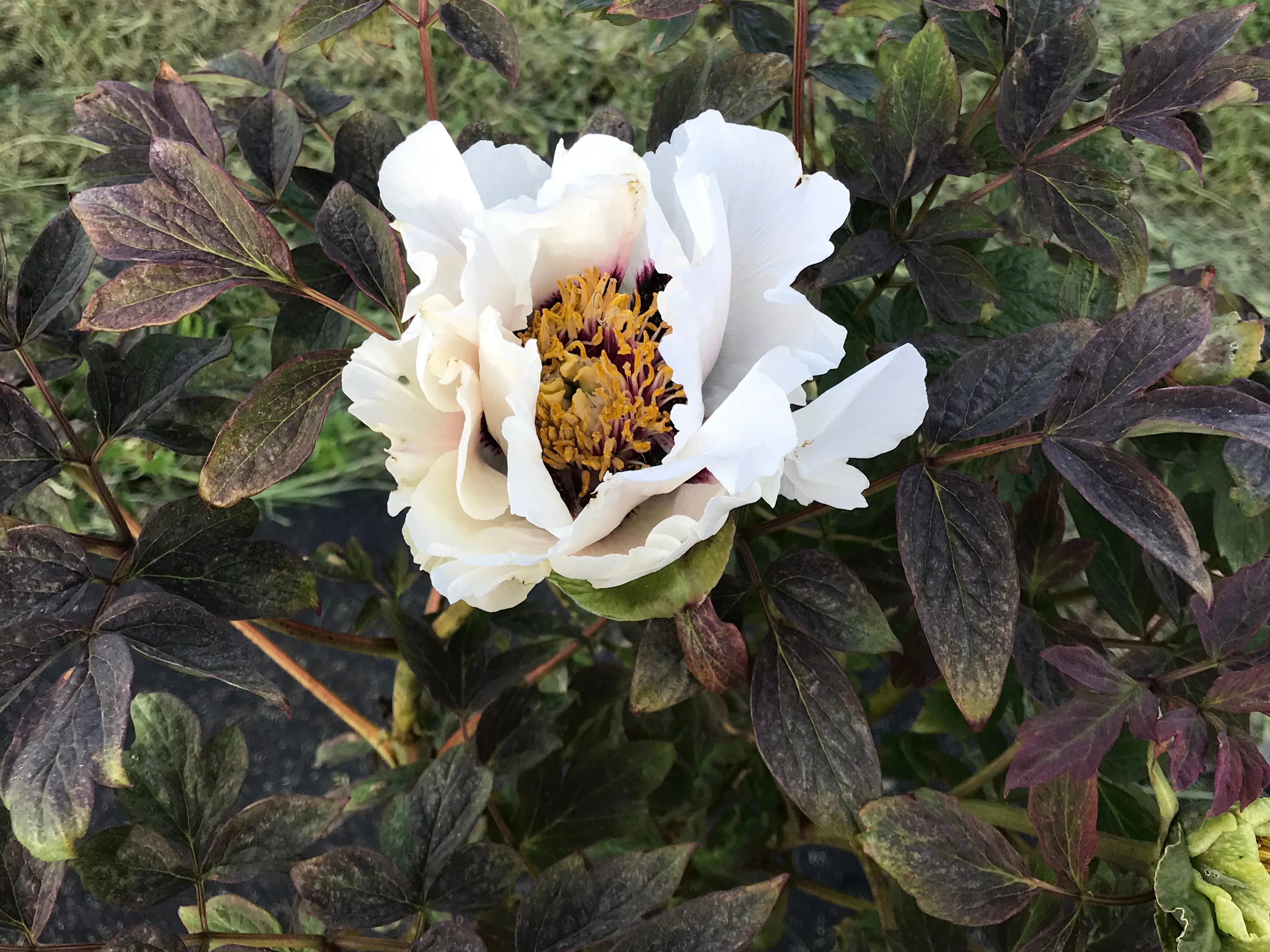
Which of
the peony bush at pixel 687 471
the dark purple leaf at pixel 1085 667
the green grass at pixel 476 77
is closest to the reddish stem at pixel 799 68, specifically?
the peony bush at pixel 687 471

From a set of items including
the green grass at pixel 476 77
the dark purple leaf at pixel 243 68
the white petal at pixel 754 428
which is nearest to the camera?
the white petal at pixel 754 428

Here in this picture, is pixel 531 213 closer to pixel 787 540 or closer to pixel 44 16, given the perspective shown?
pixel 787 540

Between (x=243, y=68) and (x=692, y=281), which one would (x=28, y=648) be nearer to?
(x=692, y=281)

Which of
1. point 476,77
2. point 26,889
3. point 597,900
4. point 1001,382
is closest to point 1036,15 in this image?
point 1001,382

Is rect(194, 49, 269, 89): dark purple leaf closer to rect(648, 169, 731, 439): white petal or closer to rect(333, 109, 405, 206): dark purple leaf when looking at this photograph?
rect(333, 109, 405, 206): dark purple leaf

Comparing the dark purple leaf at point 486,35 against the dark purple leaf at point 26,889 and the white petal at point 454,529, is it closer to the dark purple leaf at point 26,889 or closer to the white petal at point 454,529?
the white petal at point 454,529

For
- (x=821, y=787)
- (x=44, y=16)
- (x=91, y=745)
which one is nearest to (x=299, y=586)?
(x=91, y=745)
